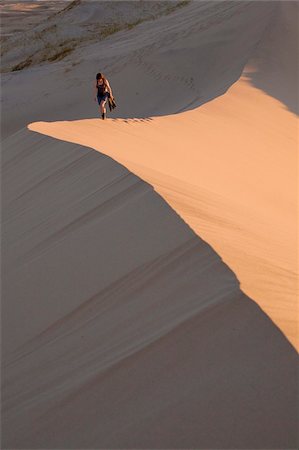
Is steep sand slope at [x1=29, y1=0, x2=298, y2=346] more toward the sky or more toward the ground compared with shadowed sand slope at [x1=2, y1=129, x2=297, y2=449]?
more toward the ground

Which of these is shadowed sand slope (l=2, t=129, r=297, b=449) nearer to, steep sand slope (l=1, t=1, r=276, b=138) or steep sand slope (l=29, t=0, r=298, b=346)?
steep sand slope (l=29, t=0, r=298, b=346)

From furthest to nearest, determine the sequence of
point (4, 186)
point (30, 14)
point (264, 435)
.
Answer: point (30, 14), point (4, 186), point (264, 435)

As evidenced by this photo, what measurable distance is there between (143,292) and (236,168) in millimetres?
4626

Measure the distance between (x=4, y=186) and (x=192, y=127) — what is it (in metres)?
3.62

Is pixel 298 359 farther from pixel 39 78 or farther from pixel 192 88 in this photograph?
pixel 39 78

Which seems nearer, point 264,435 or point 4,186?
point 264,435

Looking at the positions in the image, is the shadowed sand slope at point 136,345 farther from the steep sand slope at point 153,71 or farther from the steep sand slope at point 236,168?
the steep sand slope at point 153,71

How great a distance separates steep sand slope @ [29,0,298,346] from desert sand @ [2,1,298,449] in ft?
0.09

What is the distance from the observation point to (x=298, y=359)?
3027 millimetres

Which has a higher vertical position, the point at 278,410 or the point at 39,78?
the point at 278,410

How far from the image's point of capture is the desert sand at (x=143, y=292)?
119 inches

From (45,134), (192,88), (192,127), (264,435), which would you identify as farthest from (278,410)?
(192,88)

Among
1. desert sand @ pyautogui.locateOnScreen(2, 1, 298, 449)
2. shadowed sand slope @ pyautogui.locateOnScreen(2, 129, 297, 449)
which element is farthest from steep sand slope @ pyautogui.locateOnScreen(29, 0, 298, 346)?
shadowed sand slope @ pyautogui.locateOnScreen(2, 129, 297, 449)

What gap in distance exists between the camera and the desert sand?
3012 millimetres
